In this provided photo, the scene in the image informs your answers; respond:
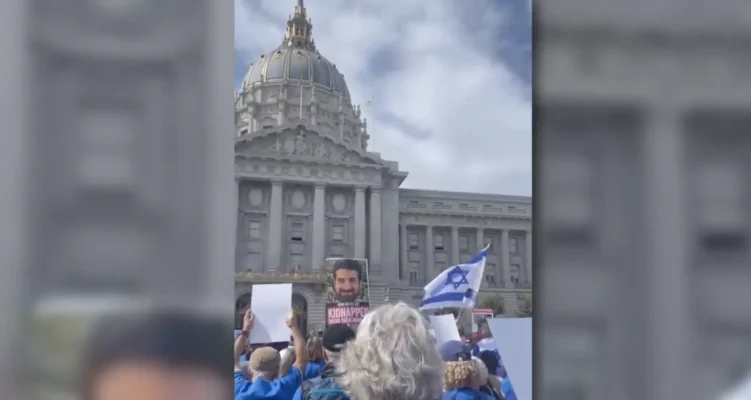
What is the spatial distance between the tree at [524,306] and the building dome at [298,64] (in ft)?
3.56

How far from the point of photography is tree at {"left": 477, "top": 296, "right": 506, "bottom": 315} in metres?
2.69

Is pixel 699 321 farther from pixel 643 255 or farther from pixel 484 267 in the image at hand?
pixel 484 267

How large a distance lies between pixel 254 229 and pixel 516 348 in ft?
3.56

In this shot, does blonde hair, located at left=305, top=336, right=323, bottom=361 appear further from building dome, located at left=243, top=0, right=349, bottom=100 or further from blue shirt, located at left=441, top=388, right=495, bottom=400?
building dome, located at left=243, top=0, right=349, bottom=100

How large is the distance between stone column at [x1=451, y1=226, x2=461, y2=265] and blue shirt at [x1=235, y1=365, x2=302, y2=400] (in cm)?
104

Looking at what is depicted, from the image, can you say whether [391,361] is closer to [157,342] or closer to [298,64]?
[157,342]

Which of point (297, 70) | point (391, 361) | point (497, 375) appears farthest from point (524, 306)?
point (391, 361)

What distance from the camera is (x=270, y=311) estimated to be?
222 cm

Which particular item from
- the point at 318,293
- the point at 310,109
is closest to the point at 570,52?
the point at 310,109

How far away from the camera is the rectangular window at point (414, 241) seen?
2.78 meters

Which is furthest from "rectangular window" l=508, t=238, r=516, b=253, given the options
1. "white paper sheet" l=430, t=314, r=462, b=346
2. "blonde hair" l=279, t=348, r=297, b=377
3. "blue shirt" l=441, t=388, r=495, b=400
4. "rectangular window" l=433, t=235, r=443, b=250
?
"blonde hair" l=279, t=348, r=297, b=377

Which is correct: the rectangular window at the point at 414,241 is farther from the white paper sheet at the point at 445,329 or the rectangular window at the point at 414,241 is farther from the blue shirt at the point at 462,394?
the blue shirt at the point at 462,394

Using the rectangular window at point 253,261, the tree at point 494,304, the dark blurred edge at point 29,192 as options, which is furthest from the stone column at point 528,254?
the dark blurred edge at point 29,192

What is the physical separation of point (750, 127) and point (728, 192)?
236mm
